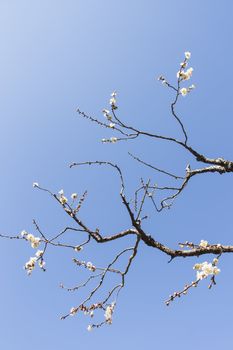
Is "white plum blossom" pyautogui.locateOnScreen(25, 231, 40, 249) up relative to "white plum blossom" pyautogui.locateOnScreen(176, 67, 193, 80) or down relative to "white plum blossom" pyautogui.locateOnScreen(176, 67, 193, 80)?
down

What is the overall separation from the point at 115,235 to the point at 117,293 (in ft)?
3.51

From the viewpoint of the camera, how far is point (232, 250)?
17.4 ft

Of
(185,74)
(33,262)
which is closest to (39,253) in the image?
(33,262)

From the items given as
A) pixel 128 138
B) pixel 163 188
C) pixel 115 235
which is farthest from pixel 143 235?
pixel 128 138

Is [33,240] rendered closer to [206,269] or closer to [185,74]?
[206,269]

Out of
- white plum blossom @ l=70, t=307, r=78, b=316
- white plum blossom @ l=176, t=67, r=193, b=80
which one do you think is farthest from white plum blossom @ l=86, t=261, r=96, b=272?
white plum blossom @ l=176, t=67, r=193, b=80

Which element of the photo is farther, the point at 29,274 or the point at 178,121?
the point at 178,121

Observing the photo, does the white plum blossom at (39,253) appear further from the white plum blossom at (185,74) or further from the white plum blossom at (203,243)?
the white plum blossom at (185,74)

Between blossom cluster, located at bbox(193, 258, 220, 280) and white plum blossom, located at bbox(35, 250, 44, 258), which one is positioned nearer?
blossom cluster, located at bbox(193, 258, 220, 280)

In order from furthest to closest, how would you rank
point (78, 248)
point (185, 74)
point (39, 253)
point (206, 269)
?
point (185, 74)
point (39, 253)
point (78, 248)
point (206, 269)

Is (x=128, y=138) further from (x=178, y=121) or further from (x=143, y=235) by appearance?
(x=143, y=235)

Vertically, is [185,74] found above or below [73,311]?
above

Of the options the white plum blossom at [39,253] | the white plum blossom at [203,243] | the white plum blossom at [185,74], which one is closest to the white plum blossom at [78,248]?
the white plum blossom at [39,253]

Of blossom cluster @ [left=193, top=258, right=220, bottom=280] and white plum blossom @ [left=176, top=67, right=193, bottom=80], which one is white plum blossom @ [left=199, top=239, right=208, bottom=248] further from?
white plum blossom @ [left=176, top=67, right=193, bottom=80]
